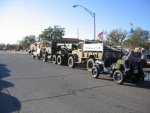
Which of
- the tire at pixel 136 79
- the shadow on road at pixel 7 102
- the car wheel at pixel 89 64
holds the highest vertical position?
the car wheel at pixel 89 64

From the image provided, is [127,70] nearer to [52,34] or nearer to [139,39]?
[139,39]

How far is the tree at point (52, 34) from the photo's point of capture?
316ft

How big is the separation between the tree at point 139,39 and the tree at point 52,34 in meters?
30.0

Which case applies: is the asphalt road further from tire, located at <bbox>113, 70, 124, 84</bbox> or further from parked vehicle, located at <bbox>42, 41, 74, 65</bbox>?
parked vehicle, located at <bbox>42, 41, 74, 65</bbox>

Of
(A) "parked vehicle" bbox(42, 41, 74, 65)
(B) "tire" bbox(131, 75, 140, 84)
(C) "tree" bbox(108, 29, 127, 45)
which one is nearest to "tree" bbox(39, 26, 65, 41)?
(C) "tree" bbox(108, 29, 127, 45)

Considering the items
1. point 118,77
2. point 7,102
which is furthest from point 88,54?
point 7,102

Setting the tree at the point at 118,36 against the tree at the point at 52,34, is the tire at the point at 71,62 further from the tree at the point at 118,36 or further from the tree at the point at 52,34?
the tree at the point at 52,34

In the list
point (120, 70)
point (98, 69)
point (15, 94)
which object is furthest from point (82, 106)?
point (98, 69)

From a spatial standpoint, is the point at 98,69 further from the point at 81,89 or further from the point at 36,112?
the point at 36,112

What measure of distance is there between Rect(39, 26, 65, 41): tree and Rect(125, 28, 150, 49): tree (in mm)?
30048

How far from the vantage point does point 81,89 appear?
11.1m

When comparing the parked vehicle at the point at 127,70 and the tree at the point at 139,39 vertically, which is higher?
the tree at the point at 139,39

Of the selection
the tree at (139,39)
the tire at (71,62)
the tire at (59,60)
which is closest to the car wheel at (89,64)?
the tire at (71,62)

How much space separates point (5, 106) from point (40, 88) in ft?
10.6
